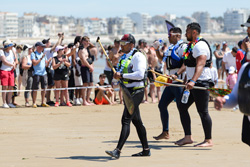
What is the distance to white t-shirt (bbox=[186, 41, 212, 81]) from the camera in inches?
332

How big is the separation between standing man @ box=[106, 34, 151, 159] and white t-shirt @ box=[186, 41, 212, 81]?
993mm

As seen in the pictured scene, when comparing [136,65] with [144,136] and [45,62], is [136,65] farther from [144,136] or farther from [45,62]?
[45,62]

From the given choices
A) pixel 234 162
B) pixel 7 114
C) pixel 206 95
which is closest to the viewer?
pixel 234 162

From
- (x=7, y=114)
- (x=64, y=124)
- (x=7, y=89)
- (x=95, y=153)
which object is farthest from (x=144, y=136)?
(x=7, y=89)

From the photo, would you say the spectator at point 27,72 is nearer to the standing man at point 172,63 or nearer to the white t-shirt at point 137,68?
the standing man at point 172,63

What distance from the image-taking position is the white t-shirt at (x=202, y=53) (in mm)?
8438

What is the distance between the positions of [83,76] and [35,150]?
22.9 feet

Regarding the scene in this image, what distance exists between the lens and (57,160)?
24.8 ft

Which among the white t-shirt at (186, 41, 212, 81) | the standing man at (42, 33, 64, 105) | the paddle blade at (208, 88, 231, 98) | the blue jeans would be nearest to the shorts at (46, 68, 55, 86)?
the standing man at (42, 33, 64, 105)

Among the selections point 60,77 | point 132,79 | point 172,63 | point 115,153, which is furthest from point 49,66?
point 115,153

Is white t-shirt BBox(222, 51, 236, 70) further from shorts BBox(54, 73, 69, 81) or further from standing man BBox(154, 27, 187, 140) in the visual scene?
standing man BBox(154, 27, 187, 140)

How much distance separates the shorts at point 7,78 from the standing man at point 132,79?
7024 millimetres

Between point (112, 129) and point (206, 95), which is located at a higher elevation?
point (206, 95)

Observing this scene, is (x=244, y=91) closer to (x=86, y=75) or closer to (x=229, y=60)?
(x=86, y=75)
